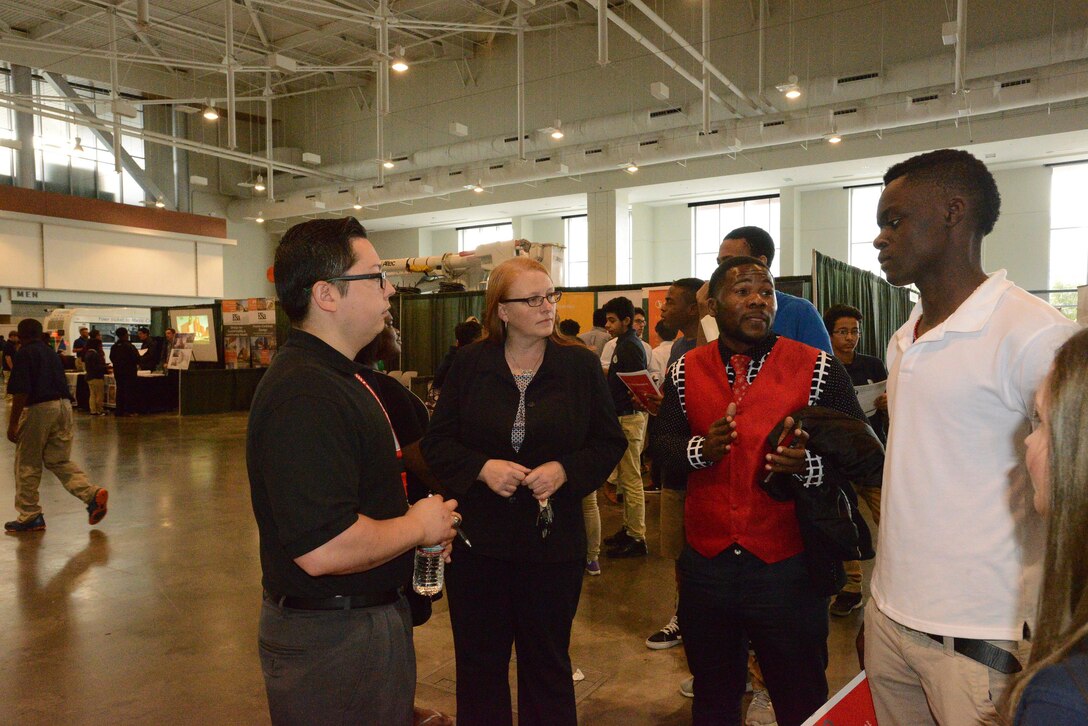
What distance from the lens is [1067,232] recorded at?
15.3 metres

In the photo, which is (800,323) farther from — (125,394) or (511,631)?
(125,394)

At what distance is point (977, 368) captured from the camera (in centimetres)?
128

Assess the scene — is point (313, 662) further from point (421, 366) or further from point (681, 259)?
point (681, 259)

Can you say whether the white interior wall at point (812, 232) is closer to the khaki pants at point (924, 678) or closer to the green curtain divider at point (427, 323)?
the green curtain divider at point (427, 323)

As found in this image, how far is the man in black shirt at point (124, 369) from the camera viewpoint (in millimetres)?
13586

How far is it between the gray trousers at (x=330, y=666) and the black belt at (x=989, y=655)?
1089 millimetres

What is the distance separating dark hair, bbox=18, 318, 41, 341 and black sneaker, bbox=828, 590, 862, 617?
19.1 feet

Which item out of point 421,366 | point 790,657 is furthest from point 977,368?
point 421,366

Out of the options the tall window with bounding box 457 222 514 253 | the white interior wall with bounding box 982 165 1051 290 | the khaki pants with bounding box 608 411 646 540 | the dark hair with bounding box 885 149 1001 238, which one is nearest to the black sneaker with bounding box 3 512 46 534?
the khaki pants with bounding box 608 411 646 540

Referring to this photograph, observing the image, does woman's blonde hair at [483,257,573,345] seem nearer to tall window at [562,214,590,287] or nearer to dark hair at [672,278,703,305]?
dark hair at [672,278,703,305]

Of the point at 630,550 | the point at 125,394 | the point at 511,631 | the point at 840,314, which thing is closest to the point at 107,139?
the point at 125,394

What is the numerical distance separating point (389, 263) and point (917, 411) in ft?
41.1

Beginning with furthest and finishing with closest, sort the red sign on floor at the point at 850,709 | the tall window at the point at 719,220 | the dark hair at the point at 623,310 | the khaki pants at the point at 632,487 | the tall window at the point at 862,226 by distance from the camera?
the tall window at the point at 719,220, the tall window at the point at 862,226, the khaki pants at the point at 632,487, the dark hair at the point at 623,310, the red sign on floor at the point at 850,709

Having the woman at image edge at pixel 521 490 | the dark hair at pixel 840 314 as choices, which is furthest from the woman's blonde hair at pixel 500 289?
the dark hair at pixel 840 314
